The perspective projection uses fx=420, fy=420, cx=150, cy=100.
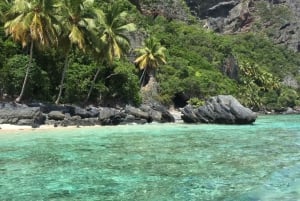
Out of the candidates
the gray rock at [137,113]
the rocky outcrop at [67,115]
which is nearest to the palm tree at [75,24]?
the rocky outcrop at [67,115]

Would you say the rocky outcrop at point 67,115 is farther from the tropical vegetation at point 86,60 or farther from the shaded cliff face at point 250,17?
the shaded cliff face at point 250,17

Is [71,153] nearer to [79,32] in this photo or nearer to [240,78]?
[79,32]

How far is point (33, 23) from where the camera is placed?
33844 mm

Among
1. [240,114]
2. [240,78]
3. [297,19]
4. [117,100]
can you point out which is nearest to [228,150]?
[240,114]

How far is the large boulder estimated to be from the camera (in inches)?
1574

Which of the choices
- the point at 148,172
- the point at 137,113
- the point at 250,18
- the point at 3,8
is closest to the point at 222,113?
the point at 137,113

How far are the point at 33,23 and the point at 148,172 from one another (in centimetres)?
2427

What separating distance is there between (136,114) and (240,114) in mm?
9911

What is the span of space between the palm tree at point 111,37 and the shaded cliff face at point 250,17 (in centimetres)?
9660

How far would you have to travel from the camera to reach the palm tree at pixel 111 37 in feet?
136

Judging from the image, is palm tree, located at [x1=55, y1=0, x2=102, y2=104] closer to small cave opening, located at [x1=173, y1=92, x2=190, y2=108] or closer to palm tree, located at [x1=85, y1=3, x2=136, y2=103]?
palm tree, located at [x1=85, y1=3, x2=136, y2=103]

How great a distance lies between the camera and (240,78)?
291 ft

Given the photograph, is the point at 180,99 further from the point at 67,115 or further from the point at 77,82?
the point at 67,115

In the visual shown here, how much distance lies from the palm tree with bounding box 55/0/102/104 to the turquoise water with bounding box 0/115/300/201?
18116mm
